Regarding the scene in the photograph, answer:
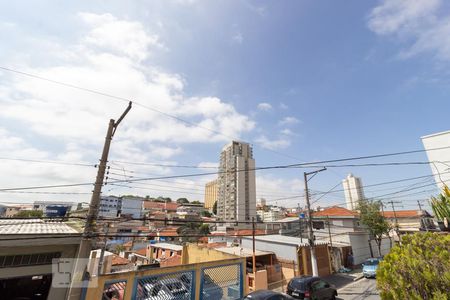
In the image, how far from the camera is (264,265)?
19.9 meters

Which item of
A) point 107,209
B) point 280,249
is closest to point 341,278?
point 280,249

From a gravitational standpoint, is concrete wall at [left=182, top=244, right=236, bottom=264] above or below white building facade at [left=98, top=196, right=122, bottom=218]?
below

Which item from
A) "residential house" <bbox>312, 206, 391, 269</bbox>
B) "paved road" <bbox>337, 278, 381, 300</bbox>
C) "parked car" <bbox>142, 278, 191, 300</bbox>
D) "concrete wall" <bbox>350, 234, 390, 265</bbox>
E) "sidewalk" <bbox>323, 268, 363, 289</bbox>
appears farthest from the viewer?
"concrete wall" <bbox>350, 234, 390, 265</bbox>

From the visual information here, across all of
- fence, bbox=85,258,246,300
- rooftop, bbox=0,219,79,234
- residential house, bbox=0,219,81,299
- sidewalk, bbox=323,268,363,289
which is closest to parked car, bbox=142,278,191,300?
fence, bbox=85,258,246,300

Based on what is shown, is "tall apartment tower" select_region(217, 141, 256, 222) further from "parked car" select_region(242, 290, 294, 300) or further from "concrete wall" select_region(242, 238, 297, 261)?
"parked car" select_region(242, 290, 294, 300)

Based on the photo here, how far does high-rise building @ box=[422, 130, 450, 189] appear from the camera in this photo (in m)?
11.2

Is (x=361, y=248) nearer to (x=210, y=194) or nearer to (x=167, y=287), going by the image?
(x=167, y=287)

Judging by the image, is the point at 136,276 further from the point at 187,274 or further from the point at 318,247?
the point at 318,247

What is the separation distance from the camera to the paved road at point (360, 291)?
44.8ft

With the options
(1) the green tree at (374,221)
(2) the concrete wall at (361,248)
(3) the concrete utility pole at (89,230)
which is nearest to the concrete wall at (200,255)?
(3) the concrete utility pole at (89,230)

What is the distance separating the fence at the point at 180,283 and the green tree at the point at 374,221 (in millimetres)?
23404

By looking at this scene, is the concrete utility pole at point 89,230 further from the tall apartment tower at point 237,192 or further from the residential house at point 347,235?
the tall apartment tower at point 237,192

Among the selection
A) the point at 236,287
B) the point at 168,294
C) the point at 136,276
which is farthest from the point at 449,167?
the point at 136,276

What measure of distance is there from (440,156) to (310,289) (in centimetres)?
1024
